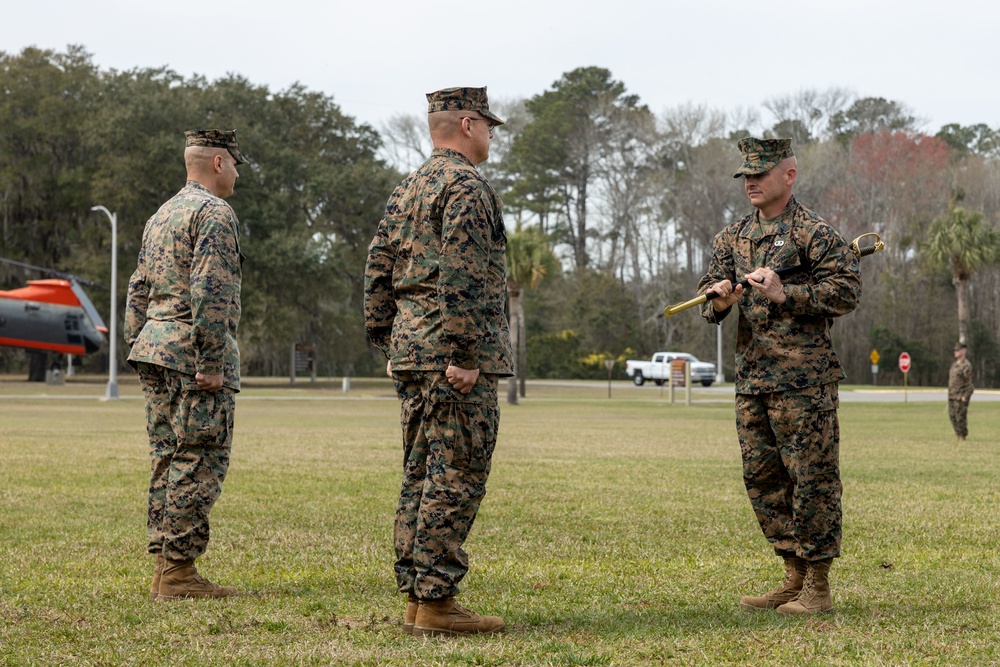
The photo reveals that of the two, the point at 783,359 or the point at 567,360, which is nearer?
the point at 783,359

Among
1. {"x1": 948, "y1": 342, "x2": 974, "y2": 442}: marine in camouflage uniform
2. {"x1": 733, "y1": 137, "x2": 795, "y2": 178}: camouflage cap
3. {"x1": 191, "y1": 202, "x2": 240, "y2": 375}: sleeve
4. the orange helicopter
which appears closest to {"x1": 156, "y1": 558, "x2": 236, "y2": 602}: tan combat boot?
{"x1": 191, "y1": 202, "x2": 240, "y2": 375}: sleeve

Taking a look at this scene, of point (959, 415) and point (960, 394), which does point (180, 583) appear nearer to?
point (960, 394)

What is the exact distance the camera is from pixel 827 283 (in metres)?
6.26

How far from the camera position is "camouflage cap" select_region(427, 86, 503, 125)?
5.80m

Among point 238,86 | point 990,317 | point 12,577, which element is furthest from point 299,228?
point 12,577

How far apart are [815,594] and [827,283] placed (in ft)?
5.05

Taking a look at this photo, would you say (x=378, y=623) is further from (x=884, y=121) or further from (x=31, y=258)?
(x=884, y=121)

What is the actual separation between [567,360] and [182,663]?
74.0 m

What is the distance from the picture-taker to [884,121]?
276ft

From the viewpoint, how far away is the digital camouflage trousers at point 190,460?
655 centimetres

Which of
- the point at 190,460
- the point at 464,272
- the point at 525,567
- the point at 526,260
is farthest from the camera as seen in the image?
the point at 526,260

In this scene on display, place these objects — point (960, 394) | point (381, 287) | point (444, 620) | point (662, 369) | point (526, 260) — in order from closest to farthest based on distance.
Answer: point (444, 620)
point (381, 287)
point (960, 394)
point (526, 260)
point (662, 369)

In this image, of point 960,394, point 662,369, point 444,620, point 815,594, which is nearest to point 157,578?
point 444,620

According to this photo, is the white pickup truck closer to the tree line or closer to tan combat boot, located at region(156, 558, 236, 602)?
the tree line
